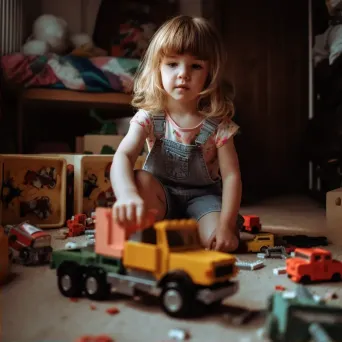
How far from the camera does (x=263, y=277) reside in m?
0.91

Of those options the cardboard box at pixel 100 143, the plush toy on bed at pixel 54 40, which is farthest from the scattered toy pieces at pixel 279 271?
the plush toy on bed at pixel 54 40

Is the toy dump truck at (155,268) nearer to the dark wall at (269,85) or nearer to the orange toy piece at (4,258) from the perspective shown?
the orange toy piece at (4,258)

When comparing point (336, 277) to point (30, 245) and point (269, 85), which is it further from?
point (269, 85)

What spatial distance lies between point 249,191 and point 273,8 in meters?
0.95

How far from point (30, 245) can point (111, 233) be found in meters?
0.31

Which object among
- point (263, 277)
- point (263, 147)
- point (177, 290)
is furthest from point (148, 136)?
point (263, 147)

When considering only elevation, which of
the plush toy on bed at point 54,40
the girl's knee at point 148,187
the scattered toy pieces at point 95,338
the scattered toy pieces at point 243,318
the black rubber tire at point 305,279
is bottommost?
the scattered toy pieces at point 95,338

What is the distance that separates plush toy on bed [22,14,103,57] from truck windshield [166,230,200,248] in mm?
1409

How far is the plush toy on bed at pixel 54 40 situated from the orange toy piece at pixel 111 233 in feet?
4.46

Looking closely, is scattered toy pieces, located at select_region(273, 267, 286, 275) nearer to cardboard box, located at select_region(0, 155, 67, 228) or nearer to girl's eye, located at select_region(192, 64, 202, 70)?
girl's eye, located at select_region(192, 64, 202, 70)

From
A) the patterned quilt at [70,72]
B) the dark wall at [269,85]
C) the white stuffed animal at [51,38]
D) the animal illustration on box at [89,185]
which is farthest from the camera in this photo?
the dark wall at [269,85]

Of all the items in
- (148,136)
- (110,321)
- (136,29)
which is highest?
(136,29)

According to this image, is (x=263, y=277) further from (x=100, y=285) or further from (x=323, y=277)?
(x=100, y=285)

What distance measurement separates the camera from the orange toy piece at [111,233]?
718 mm
